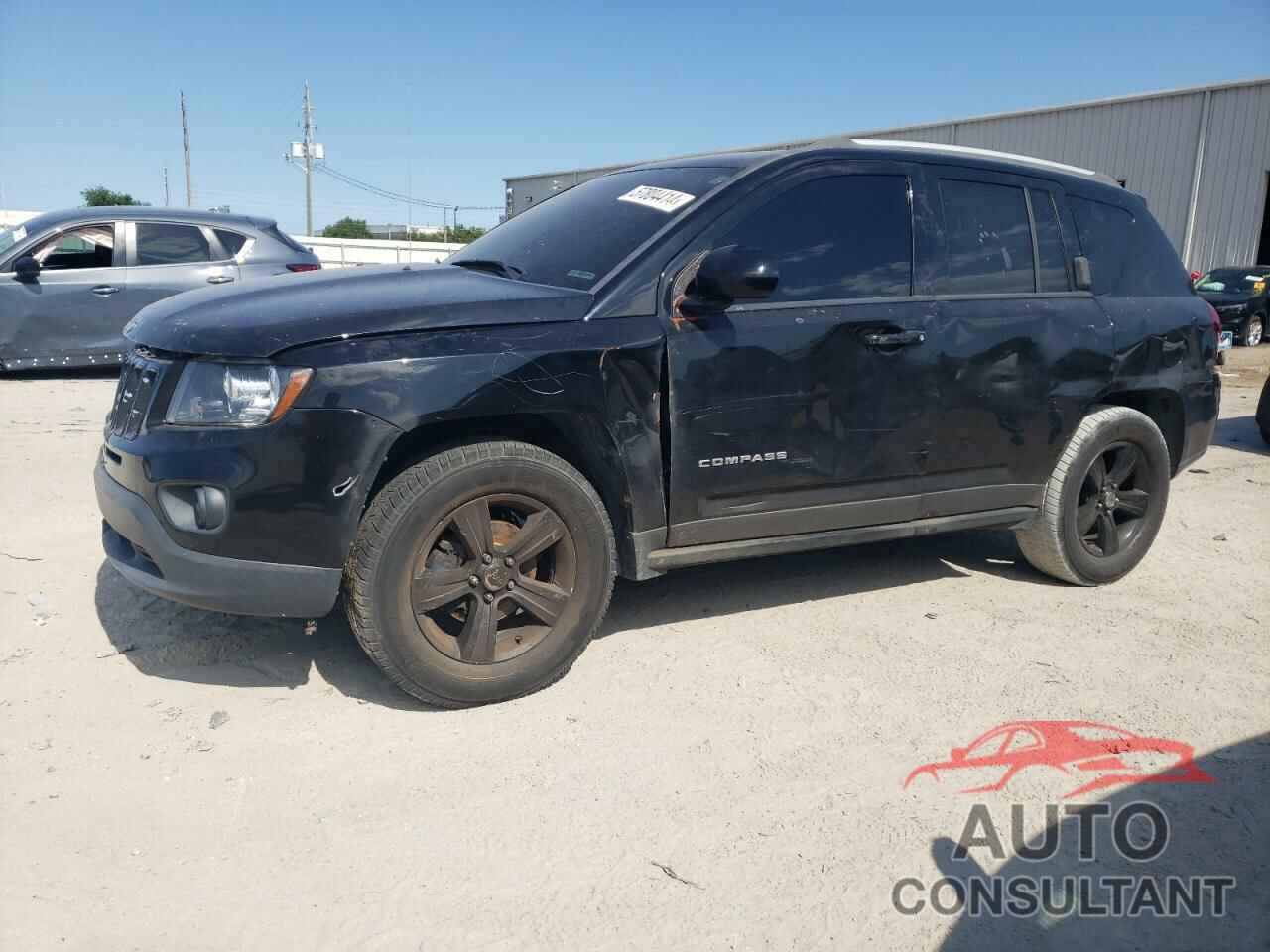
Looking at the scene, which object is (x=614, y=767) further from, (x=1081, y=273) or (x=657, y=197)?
(x=1081, y=273)

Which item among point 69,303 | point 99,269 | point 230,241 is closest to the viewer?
point 69,303


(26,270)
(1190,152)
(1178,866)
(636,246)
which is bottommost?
(1178,866)

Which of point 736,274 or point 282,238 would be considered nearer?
point 736,274

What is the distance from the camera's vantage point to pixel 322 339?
3000mm

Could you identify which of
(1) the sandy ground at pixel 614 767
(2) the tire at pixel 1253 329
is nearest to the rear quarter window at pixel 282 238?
(1) the sandy ground at pixel 614 767

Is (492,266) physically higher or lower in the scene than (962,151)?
lower

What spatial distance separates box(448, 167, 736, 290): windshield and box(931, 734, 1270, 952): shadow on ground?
2248 millimetres

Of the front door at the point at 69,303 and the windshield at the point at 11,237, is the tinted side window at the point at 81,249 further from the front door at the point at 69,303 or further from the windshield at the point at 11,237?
the windshield at the point at 11,237

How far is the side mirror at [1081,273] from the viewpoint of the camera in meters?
4.53

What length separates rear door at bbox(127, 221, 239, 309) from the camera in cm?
982

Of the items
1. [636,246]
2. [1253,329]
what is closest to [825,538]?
[636,246]

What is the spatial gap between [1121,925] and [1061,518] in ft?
8.04

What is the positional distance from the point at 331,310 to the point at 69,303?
788cm

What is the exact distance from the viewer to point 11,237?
9.62 metres
